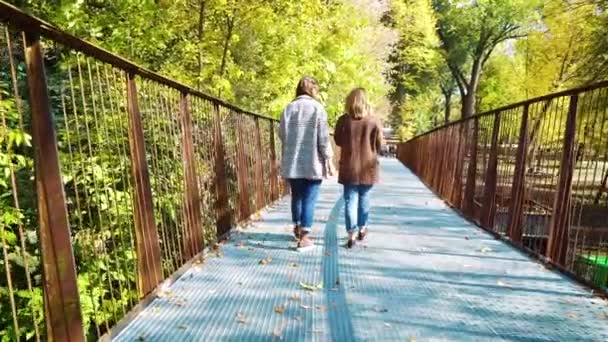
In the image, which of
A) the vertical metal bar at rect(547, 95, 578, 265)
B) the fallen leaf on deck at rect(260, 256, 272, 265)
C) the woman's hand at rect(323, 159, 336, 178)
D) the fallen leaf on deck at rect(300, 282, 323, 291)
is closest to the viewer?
the fallen leaf on deck at rect(300, 282, 323, 291)

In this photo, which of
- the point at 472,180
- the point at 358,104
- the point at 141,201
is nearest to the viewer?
the point at 141,201

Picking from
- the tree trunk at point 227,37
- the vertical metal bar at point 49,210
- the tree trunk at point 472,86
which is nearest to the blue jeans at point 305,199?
the vertical metal bar at point 49,210

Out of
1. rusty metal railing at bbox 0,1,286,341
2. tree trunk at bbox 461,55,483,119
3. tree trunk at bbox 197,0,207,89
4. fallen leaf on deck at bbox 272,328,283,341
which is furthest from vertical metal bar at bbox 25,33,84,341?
tree trunk at bbox 461,55,483,119

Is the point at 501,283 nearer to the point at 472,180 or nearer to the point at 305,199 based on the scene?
the point at 305,199

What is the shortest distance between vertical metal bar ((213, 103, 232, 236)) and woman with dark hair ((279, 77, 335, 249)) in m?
0.74

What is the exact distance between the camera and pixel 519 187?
545cm

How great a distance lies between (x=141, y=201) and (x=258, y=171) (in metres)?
4.58

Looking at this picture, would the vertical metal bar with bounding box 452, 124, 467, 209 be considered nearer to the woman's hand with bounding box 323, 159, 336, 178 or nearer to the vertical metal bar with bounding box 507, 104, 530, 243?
Result: the vertical metal bar with bounding box 507, 104, 530, 243

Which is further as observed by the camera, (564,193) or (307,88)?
(307,88)

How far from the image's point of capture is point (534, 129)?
5.38m

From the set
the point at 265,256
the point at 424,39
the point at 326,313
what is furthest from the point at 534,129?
the point at 424,39

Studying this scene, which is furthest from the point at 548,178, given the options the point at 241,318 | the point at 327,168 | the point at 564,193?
the point at 241,318

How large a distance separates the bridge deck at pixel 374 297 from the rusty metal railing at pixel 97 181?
341 millimetres

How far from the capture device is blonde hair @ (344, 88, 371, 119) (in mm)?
5367
